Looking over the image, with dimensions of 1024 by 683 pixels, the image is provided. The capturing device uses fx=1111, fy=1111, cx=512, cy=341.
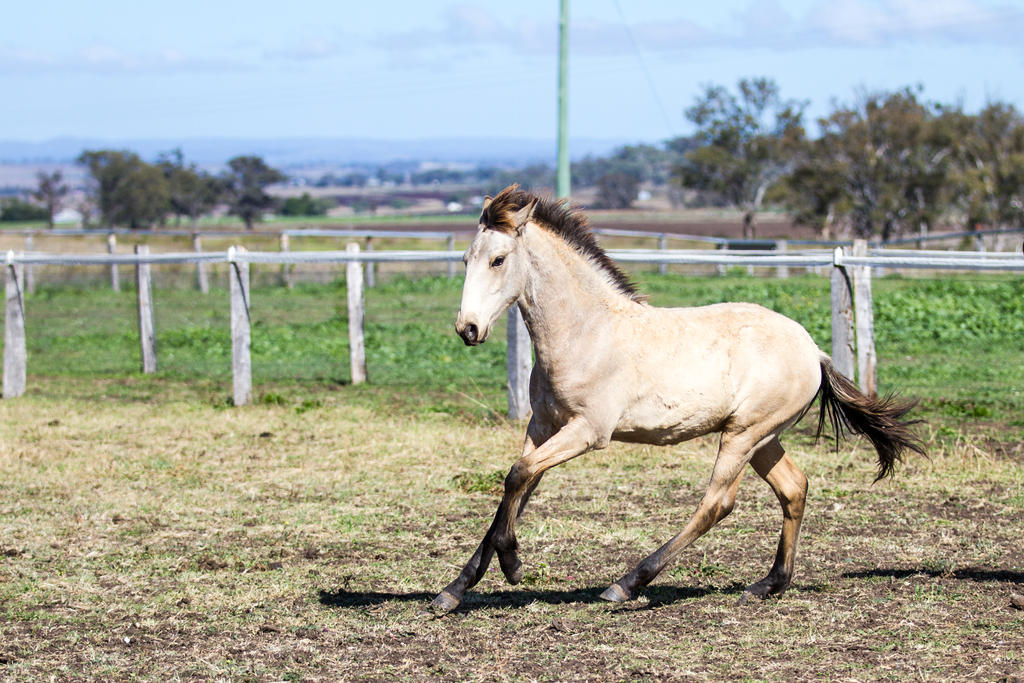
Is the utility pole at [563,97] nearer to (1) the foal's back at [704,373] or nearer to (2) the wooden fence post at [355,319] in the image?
(2) the wooden fence post at [355,319]

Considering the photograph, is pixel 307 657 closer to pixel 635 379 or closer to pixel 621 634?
pixel 621 634

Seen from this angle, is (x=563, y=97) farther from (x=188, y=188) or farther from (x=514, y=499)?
(x=188, y=188)

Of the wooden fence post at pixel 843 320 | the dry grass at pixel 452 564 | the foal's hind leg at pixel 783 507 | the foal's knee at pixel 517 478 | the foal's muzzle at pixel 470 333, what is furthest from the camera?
the wooden fence post at pixel 843 320

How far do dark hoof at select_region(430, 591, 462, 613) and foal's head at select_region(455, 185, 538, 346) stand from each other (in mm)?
1259

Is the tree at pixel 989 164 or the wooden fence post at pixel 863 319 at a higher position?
the tree at pixel 989 164

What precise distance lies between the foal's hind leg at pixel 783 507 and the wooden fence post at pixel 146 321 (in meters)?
9.92

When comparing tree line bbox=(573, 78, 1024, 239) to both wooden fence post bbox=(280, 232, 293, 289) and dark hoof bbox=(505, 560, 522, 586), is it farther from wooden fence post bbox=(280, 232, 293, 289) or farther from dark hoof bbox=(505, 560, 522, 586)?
dark hoof bbox=(505, 560, 522, 586)

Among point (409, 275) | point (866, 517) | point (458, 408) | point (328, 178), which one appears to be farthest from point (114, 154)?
point (328, 178)

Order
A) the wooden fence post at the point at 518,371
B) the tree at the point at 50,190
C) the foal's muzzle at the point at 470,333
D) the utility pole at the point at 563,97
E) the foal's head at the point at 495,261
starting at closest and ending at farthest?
the foal's muzzle at the point at 470,333 → the foal's head at the point at 495,261 → the wooden fence post at the point at 518,371 → the utility pole at the point at 563,97 → the tree at the point at 50,190

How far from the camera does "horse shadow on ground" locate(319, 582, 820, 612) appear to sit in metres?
5.43

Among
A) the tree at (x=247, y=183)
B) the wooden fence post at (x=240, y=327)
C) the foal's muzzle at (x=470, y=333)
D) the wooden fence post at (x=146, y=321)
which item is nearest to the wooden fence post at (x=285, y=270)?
the wooden fence post at (x=146, y=321)

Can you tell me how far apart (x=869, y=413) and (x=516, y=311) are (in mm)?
3987

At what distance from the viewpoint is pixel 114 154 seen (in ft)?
189

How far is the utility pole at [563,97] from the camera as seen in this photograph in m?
16.7
